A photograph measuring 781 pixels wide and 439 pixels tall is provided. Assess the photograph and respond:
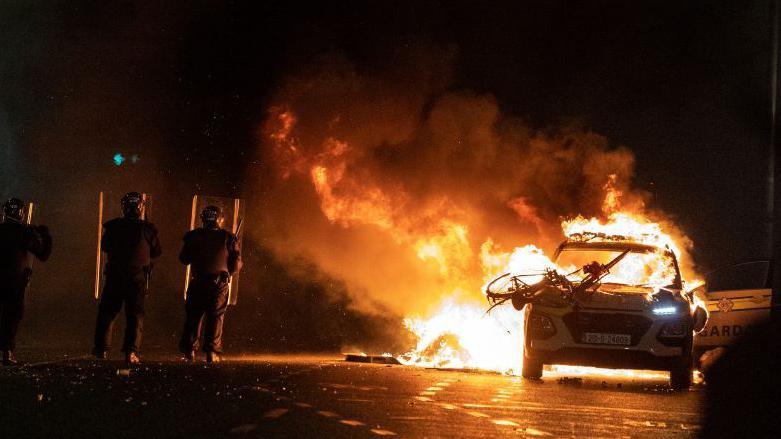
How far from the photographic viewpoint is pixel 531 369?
15.9 m

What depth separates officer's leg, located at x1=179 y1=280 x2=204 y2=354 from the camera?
662 inches

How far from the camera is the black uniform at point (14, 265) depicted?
Answer: 1473 cm

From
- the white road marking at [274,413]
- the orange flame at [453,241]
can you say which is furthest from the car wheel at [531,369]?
the white road marking at [274,413]

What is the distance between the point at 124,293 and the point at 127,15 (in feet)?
45.9

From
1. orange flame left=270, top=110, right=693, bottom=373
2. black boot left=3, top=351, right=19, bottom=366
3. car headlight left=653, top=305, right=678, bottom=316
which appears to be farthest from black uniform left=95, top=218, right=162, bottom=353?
car headlight left=653, top=305, right=678, bottom=316

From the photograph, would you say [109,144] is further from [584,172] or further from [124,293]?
[124,293]

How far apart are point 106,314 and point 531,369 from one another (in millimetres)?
5507

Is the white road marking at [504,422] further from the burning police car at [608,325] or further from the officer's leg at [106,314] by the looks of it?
the officer's leg at [106,314]

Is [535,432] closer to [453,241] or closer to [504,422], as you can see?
[504,422]

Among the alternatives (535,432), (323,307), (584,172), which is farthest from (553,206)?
(535,432)

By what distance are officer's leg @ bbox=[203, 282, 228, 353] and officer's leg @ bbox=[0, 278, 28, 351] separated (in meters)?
2.63

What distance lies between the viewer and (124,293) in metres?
16.0

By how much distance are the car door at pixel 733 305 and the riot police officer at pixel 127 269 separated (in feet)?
25.5

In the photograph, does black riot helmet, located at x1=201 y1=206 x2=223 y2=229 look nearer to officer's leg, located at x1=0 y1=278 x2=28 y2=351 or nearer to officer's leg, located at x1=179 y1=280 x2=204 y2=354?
officer's leg, located at x1=179 y1=280 x2=204 y2=354
